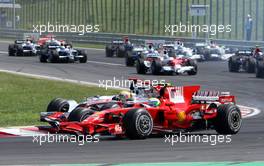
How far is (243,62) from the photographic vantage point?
115 feet

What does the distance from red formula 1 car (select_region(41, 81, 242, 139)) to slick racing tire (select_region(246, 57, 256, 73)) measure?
1825 centimetres

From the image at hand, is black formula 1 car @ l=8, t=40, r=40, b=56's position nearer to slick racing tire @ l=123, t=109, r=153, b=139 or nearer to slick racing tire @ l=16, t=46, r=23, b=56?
slick racing tire @ l=16, t=46, r=23, b=56

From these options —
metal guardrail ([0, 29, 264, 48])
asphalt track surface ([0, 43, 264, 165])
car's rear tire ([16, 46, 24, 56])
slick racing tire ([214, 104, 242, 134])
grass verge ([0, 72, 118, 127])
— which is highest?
metal guardrail ([0, 29, 264, 48])

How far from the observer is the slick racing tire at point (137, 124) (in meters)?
14.4

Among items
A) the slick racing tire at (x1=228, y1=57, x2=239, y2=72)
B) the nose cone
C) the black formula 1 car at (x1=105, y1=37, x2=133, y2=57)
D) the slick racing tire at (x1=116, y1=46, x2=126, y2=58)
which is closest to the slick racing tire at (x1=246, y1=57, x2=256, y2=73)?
the slick racing tire at (x1=228, y1=57, x2=239, y2=72)

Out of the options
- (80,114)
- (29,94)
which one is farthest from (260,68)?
(80,114)

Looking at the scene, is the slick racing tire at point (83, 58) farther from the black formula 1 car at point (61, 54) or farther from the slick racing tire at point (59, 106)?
the slick racing tire at point (59, 106)

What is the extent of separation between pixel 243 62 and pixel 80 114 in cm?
2087

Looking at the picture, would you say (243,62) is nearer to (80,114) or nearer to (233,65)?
(233,65)

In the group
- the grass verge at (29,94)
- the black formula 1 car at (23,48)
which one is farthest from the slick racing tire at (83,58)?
the grass verge at (29,94)

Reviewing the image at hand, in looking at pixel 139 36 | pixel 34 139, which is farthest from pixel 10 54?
pixel 34 139

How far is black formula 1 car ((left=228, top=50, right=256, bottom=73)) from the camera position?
113ft

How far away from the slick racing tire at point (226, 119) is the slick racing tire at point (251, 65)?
737 inches

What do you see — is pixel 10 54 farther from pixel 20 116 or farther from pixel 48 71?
pixel 20 116
